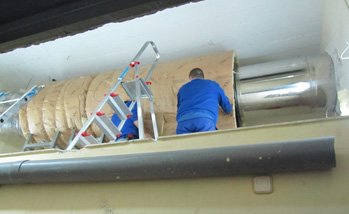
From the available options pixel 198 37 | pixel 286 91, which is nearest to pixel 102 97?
pixel 198 37

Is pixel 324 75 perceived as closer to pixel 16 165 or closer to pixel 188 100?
pixel 188 100

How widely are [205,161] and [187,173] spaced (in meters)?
0.08

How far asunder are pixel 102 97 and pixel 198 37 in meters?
1.22

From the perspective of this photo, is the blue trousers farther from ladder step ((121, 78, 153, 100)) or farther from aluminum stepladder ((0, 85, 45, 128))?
aluminum stepladder ((0, 85, 45, 128))

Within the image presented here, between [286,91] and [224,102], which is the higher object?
[286,91]

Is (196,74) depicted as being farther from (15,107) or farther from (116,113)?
(15,107)

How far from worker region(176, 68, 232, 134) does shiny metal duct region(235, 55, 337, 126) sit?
350mm

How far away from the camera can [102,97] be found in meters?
2.85

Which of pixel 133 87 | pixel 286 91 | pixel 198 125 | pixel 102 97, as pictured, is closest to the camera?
pixel 198 125

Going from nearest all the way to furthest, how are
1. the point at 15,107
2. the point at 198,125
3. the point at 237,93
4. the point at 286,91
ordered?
the point at 198,125 → the point at 286,91 → the point at 237,93 → the point at 15,107

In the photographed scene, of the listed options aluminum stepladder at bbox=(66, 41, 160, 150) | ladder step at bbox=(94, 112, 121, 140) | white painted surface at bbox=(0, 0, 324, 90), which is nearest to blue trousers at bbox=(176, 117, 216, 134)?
aluminum stepladder at bbox=(66, 41, 160, 150)

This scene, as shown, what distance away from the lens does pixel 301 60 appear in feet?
7.94

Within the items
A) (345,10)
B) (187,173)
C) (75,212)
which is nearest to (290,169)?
(187,173)

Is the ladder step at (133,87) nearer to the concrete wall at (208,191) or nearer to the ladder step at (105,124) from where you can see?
the ladder step at (105,124)
